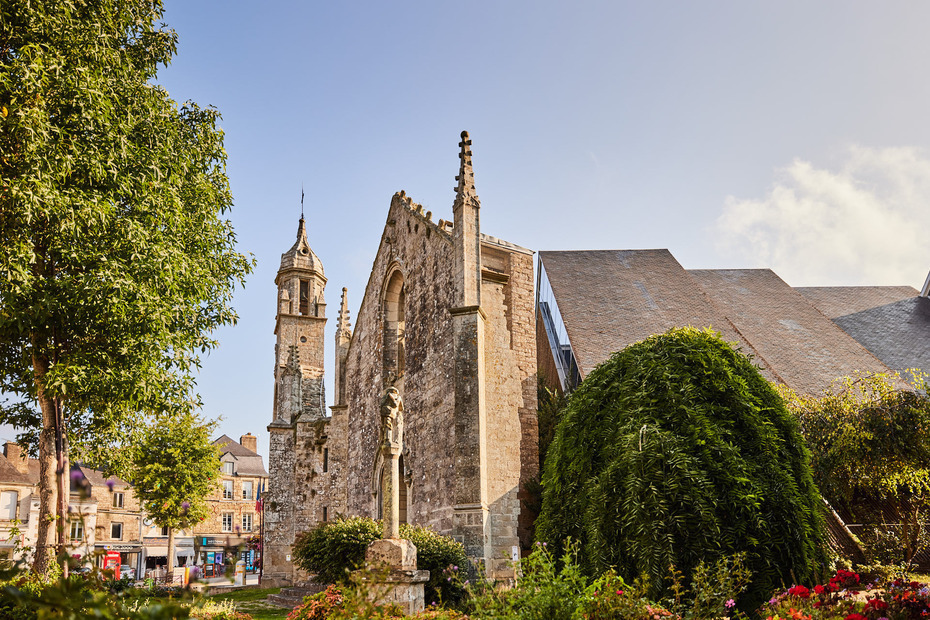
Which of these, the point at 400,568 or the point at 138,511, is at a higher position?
the point at 400,568

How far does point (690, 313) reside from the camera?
79.7 feet

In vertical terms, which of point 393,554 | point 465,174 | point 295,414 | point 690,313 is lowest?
point 393,554

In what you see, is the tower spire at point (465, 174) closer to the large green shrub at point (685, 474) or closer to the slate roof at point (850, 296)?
the large green shrub at point (685, 474)

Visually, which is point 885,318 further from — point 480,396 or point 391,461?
point 391,461

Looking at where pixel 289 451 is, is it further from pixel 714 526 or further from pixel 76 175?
pixel 714 526

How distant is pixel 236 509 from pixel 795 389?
40603mm

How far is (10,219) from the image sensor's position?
9742 mm

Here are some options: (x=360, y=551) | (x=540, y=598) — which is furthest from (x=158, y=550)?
(x=540, y=598)


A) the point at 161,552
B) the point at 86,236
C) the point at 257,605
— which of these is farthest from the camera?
the point at 161,552

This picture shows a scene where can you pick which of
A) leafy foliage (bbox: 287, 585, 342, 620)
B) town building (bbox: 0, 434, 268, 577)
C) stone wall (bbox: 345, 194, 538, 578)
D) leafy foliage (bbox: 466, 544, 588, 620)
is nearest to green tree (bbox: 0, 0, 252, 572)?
leafy foliage (bbox: 287, 585, 342, 620)

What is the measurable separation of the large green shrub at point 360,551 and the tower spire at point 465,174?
7139mm

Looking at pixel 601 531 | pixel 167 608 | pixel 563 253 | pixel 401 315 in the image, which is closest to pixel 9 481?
pixel 401 315

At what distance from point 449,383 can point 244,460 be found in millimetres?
40383

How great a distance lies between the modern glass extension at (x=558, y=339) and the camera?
21844 mm
